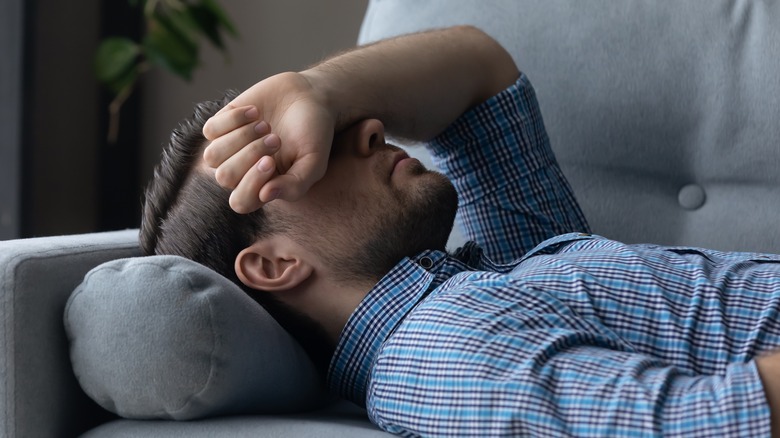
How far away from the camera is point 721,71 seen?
1.21m

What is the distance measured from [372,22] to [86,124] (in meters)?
1.40

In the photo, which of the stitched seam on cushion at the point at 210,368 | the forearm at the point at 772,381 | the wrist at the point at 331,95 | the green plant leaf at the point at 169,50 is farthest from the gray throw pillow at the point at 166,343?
the green plant leaf at the point at 169,50

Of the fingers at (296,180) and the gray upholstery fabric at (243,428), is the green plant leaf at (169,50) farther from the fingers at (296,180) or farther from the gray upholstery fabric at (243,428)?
the gray upholstery fabric at (243,428)

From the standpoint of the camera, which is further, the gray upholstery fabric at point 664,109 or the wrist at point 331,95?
the gray upholstery fabric at point 664,109

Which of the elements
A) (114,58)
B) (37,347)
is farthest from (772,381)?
(114,58)

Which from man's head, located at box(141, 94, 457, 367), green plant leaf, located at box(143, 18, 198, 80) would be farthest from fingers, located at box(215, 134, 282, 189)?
green plant leaf, located at box(143, 18, 198, 80)

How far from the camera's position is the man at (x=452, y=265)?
71 centimetres

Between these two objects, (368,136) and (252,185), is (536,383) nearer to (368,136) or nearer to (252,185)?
(252,185)

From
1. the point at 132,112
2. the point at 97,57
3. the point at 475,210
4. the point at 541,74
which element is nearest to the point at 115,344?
the point at 475,210

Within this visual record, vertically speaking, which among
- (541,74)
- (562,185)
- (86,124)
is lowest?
(86,124)

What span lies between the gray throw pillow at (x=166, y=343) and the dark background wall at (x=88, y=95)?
1609mm

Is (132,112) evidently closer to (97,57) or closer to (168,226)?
(97,57)

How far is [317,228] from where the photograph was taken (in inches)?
39.5

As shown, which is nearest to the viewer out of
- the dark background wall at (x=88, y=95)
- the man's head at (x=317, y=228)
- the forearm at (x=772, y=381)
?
the forearm at (x=772, y=381)
